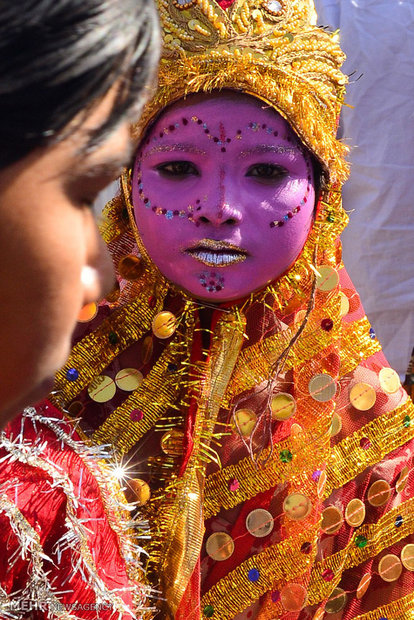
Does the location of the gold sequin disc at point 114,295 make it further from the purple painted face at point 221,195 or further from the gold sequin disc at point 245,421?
the gold sequin disc at point 245,421

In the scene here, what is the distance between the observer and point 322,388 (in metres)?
1.73

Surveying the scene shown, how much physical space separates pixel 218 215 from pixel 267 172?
0.15 metres

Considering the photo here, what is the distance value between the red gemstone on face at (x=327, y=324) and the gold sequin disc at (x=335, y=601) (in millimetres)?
611

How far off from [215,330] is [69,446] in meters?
0.43

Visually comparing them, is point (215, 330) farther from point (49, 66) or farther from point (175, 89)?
point (49, 66)

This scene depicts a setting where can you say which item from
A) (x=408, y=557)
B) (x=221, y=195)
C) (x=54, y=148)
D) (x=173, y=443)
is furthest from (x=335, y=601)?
(x=54, y=148)

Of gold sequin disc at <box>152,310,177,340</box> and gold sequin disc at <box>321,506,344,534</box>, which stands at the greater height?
gold sequin disc at <box>152,310,177,340</box>

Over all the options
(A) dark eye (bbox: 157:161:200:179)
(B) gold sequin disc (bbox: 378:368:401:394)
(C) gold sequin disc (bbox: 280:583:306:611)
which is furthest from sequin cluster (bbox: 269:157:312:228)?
(C) gold sequin disc (bbox: 280:583:306:611)

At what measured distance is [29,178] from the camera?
58cm

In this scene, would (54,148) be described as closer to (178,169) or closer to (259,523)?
(178,169)

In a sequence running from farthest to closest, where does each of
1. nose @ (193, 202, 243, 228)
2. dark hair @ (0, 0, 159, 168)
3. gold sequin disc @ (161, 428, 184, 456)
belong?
1. gold sequin disc @ (161, 428, 184, 456)
2. nose @ (193, 202, 243, 228)
3. dark hair @ (0, 0, 159, 168)

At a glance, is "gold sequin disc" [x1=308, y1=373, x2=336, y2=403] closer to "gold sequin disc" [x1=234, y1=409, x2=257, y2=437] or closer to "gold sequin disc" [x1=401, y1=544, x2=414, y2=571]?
"gold sequin disc" [x1=234, y1=409, x2=257, y2=437]

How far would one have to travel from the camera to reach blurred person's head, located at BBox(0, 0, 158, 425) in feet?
1.80

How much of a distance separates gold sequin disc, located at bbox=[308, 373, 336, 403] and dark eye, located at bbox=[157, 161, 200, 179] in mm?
517
